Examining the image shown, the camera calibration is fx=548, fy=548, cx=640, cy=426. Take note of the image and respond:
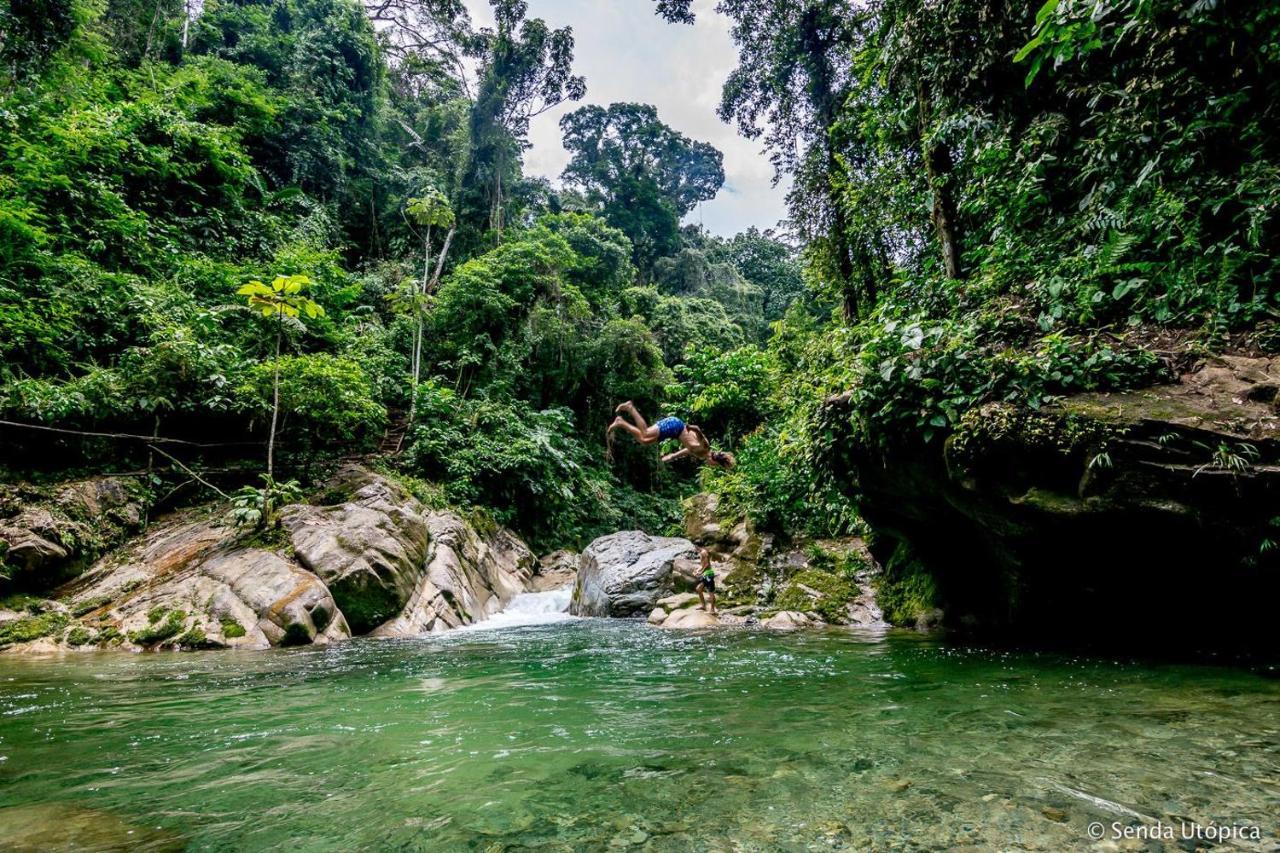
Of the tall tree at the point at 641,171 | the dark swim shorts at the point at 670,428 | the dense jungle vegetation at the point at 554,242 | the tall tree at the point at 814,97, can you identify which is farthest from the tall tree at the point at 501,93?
the dark swim shorts at the point at 670,428

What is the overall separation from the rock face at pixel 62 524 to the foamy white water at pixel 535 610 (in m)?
6.59

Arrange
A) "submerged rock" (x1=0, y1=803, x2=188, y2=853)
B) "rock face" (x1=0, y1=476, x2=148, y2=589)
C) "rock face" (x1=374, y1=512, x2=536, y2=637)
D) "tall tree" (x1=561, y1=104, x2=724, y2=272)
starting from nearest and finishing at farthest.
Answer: "submerged rock" (x1=0, y1=803, x2=188, y2=853), "rock face" (x1=0, y1=476, x2=148, y2=589), "rock face" (x1=374, y1=512, x2=536, y2=637), "tall tree" (x1=561, y1=104, x2=724, y2=272)

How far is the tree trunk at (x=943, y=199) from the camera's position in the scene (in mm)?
8344

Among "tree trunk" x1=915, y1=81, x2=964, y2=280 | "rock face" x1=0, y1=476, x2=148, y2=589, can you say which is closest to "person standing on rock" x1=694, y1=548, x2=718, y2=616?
"tree trunk" x1=915, y1=81, x2=964, y2=280

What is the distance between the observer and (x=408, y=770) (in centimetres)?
301

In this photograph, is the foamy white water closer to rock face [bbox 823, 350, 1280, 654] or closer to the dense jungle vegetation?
the dense jungle vegetation

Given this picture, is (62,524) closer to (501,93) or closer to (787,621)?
(787,621)

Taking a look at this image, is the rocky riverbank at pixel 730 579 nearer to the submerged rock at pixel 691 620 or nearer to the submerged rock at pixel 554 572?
the submerged rock at pixel 691 620

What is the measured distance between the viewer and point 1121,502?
191 inches

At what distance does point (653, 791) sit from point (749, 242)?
3984 centimetres

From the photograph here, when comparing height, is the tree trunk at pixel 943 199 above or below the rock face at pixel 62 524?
above

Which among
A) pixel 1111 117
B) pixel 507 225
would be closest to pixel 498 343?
pixel 507 225

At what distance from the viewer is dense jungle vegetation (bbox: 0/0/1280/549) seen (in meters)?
5.57

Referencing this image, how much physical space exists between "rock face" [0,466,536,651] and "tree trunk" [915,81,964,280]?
1072cm
